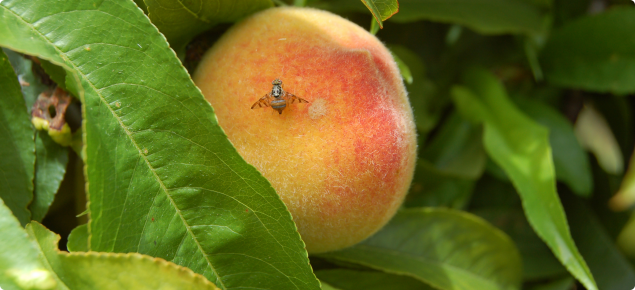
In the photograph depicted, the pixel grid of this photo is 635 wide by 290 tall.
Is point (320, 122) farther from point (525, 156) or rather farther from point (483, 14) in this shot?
point (483, 14)

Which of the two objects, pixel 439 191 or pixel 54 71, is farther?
pixel 439 191

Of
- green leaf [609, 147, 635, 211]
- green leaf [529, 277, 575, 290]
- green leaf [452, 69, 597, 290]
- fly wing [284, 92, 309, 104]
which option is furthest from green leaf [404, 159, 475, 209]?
fly wing [284, 92, 309, 104]

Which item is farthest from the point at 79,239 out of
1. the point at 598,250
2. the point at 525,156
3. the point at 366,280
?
the point at 598,250

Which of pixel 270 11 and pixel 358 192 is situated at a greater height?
pixel 270 11

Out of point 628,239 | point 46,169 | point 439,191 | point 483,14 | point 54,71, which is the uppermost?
point 54,71

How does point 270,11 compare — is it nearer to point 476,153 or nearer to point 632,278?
point 476,153

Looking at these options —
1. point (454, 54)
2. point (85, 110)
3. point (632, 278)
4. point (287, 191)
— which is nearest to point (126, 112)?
point (85, 110)

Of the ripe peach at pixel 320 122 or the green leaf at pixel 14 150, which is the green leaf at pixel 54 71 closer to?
the green leaf at pixel 14 150

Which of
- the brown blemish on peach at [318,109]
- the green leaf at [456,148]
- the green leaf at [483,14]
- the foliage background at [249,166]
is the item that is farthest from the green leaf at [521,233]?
the brown blemish on peach at [318,109]
